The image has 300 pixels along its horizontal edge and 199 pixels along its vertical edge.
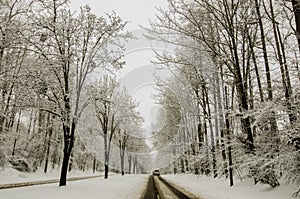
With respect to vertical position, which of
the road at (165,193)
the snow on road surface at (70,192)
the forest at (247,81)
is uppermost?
the forest at (247,81)

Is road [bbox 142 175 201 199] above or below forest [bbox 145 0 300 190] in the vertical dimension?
below

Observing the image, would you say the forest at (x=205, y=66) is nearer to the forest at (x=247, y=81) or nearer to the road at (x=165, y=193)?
the forest at (x=247, y=81)

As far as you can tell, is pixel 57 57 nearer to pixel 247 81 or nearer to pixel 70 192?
pixel 70 192

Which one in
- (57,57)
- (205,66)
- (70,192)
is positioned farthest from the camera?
(57,57)

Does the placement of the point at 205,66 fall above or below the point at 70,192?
above

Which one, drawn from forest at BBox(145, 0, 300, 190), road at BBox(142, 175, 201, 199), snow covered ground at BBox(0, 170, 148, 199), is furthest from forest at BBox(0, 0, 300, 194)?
road at BBox(142, 175, 201, 199)

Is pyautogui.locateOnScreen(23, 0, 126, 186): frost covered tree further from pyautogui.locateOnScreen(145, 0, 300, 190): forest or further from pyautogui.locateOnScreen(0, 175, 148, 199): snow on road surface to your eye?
pyautogui.locateOnScreen(145, 0, 300, 190): forest

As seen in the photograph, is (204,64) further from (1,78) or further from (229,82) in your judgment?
(1,78)

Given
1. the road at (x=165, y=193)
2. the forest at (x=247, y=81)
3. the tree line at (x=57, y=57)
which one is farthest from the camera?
the tree line at (x=57, y=57)

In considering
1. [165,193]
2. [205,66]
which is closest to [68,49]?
[205,66]

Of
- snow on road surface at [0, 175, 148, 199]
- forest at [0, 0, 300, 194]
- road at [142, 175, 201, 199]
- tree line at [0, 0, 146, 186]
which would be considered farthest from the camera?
tree line at [0, 0, 146, 186]

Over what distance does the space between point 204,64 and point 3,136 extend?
1436 centimetres

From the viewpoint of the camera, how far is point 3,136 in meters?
18.9

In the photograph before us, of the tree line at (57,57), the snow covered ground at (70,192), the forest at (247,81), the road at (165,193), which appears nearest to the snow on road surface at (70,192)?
the snow covered ground at (70,192)
